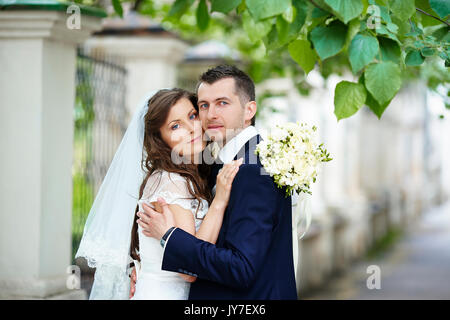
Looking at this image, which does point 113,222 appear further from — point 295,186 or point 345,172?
point 345,172

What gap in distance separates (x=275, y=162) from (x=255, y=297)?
61 centimetres

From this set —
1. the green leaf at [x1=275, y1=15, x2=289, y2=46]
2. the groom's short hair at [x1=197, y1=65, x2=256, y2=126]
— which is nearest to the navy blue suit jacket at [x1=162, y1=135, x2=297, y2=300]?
the groom's short hair at [x1=197, y1=65, x2=256, y2=126]

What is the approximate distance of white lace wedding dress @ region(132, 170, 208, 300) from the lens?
2.98 metres

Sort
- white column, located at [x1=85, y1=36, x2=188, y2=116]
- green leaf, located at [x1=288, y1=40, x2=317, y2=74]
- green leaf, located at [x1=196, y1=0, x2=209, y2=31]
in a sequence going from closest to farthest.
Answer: green leaf, located at [x1=288, y1=40, x2=317, y2=74] → green leaf, located at [x1=196, y1=0, x2=209, y2=31] → white column, located at [x1=85, y1=36, x2=188, y2=116]

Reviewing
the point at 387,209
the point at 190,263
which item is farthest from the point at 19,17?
the point at 387,209

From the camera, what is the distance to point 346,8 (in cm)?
235

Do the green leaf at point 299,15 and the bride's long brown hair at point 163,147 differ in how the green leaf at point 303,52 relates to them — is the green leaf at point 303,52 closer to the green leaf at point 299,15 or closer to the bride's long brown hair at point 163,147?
the green leaf at point 299,15

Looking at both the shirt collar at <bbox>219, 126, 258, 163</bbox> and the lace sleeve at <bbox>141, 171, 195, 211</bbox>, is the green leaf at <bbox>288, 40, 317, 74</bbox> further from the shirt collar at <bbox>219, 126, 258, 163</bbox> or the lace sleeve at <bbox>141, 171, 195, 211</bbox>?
the lace sleeve at <bbox>141, 171, 195, 211</bbox>

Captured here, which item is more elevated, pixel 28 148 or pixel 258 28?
pixel 258 28

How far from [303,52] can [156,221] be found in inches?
39.6

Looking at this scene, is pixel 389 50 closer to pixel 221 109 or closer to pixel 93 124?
pixel 221 109

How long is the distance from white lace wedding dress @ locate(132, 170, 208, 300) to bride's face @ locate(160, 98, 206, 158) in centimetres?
14

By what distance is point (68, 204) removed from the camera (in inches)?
173

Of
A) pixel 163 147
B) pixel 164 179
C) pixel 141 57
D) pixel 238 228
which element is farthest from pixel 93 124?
pixel 238 228
